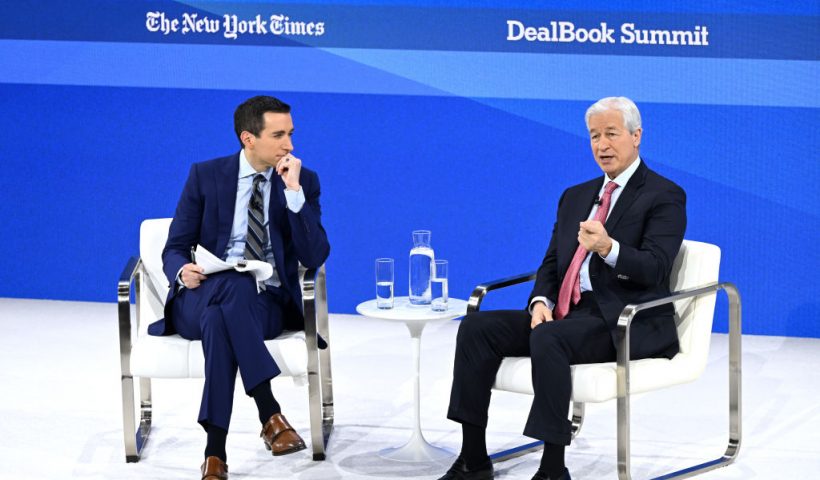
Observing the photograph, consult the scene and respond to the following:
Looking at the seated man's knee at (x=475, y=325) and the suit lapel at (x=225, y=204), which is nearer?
the seated man's knee at (x=475, y=325)

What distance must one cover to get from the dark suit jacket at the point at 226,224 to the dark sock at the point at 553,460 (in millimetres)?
1079

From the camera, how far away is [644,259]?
4.14 m

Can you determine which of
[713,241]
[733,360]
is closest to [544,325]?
[733,360]

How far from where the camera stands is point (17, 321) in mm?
6832

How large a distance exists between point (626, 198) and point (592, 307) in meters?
0.38

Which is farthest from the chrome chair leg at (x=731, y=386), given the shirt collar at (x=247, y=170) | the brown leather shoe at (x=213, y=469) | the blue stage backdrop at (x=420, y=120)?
the blue stage backdrop at (x=420, y=120)

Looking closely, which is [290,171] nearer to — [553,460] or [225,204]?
[225,204]

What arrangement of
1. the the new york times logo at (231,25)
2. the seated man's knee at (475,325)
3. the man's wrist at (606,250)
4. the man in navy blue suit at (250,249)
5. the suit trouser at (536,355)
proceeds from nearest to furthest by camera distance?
the suit trouser at (536,355) → the man's wrist at (606,250) → the seated man's knee at (475,325) → the man in navy blue suit at (250,249) → the the new york times logo at (231,25)

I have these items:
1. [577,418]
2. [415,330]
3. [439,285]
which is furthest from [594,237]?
[577,418]

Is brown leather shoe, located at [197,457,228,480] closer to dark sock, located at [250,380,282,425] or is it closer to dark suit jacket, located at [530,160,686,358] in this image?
dark sock, located at [250,380,282,425]

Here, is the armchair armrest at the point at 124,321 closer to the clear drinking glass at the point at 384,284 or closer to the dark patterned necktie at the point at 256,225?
the dark patterned necktie at the point at 256,225

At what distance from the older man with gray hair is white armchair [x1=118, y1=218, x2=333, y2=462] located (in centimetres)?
54

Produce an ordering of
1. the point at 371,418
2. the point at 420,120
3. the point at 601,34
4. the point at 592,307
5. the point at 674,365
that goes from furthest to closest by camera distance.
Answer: the point at 420,120 → the point at 601,34 → the point at 371,418 → the point at 592,307 → the point at 674,365

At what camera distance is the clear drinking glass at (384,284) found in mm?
4578
